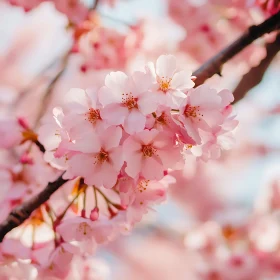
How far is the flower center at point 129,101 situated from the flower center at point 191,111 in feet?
0.24

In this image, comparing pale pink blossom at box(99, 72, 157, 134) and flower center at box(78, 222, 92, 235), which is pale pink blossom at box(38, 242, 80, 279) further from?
pale pink blossom at box(99, 72, 157, 134)

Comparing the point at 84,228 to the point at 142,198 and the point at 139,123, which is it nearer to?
the point at 142,198

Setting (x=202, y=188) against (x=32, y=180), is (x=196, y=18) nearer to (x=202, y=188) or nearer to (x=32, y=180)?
(x=32, y=180)

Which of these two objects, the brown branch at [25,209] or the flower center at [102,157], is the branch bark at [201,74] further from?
the flower center at [102,157]

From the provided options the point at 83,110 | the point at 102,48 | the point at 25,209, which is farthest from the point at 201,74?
the point at 102,48

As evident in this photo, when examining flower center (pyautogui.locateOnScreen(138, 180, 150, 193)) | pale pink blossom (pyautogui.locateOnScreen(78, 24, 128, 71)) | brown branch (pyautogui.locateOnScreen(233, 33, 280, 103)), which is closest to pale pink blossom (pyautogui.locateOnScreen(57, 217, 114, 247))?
flower center (pyautogui.locateOnScreen(138, 180, 150, 193))

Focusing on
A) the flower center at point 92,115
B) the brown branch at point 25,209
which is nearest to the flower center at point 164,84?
the flower center at point 92,115

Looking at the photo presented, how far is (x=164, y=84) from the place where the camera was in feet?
2.51

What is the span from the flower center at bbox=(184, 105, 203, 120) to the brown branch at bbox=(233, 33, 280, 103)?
0.40m

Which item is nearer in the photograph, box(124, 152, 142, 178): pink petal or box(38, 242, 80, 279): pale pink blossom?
box(124, 152, 142, 178): pink petal

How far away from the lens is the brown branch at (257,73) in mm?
1148

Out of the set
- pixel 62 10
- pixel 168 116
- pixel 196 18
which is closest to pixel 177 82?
pixel 168 116

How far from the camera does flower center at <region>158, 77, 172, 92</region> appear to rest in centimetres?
76

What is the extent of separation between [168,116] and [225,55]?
315mm
